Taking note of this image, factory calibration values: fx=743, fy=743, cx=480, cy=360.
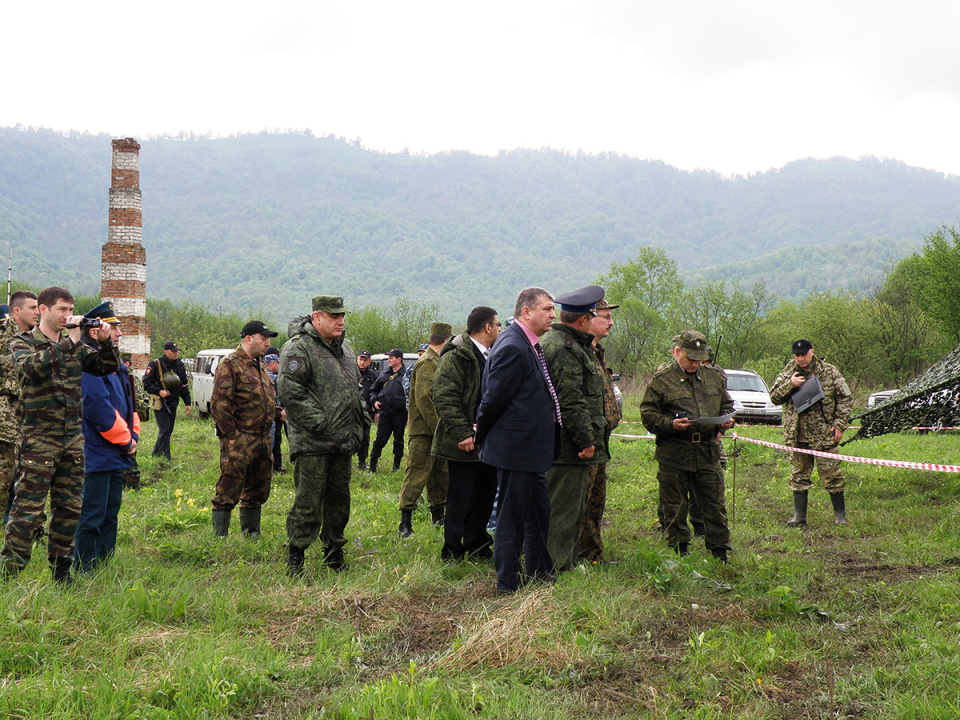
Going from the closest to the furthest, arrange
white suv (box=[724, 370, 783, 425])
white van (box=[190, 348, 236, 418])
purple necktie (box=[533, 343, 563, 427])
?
1. purple necktie (box=[533, 343, 563, 427])
2. white suv (box=[724, 370, 783, 425])
3. white van (box=[190, 348, 236, 418])

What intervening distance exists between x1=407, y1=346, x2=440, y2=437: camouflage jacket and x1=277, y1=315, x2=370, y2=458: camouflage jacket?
2.13 m

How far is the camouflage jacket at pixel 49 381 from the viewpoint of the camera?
14.6ft

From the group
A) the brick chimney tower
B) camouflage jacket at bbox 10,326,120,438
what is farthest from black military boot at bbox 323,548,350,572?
the brick chimney tower

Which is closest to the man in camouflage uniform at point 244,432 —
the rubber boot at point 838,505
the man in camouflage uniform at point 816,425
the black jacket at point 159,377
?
the man in camouflage uniform at point 816,425

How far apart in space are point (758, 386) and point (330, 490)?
1709cm

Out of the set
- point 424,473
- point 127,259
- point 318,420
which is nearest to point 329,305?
point 318,420

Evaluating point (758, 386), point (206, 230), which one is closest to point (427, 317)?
point (758, 386)

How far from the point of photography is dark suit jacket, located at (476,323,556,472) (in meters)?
4.75

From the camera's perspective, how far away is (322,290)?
14200 centimetres

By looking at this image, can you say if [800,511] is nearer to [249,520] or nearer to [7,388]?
[249,520]

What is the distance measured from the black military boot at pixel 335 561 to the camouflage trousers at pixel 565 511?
4.99 feet

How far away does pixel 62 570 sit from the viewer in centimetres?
461

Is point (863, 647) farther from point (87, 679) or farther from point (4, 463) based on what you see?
point (4, 463)

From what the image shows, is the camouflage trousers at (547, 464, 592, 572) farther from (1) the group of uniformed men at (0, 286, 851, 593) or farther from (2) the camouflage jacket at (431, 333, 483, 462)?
(2) the camouflage jacket at (431, 333, 483, 462)
